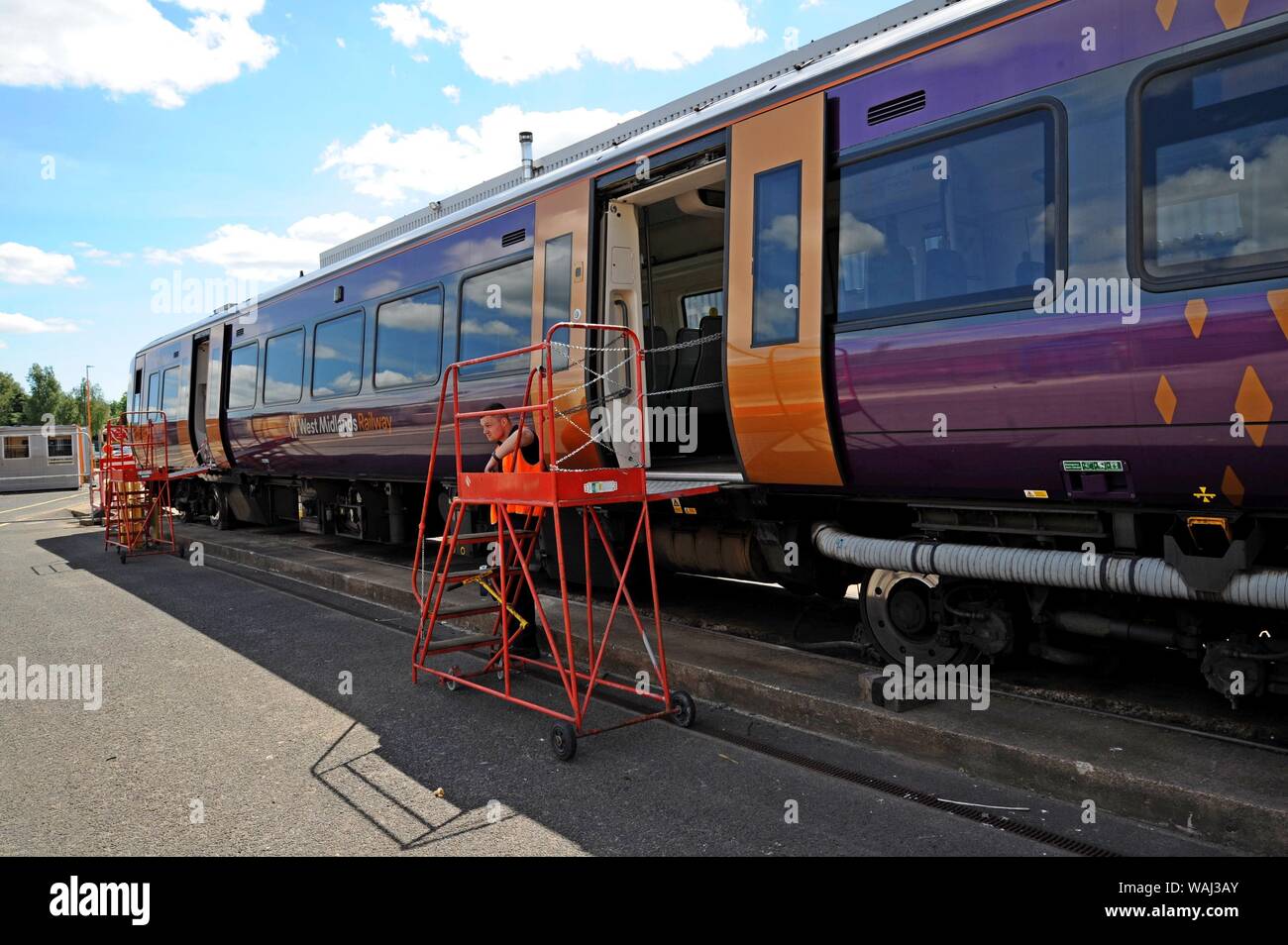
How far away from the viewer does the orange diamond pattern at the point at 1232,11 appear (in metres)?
3.67

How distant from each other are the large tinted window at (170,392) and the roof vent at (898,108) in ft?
50.7

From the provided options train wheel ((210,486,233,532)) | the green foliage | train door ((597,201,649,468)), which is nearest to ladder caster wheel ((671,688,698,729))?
train door ((597,201,649,468))

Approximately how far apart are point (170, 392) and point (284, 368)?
647 centimetres

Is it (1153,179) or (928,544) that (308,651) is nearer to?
(928,544)

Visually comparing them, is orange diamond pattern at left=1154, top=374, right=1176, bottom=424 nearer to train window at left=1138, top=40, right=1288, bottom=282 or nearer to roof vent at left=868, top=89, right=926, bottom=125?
train window at left=1138, top=40, right=1288, bottom=282

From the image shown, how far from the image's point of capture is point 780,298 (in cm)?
537

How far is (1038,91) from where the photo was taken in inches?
169

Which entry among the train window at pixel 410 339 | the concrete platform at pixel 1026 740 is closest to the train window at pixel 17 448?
the train window at pixel 410 339

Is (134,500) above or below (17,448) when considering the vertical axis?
below

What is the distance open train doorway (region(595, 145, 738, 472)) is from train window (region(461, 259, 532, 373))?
1002 mm

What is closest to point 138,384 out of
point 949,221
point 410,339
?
point 410,339

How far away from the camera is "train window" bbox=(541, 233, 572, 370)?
23.5 ft

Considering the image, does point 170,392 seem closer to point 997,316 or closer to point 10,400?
point 997,316

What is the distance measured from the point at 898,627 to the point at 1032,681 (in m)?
0.74
